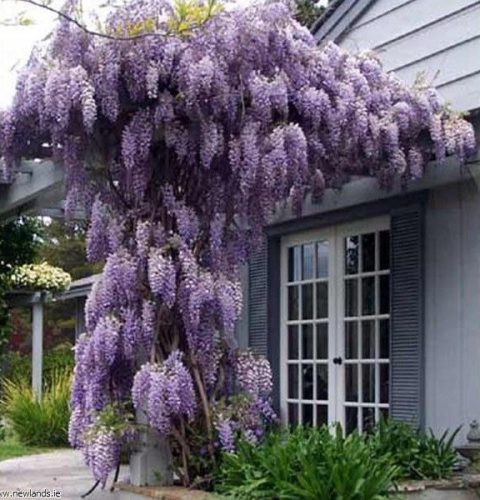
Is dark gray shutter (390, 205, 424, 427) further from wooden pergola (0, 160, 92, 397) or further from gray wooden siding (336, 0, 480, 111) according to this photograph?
wooden pergola (0, 160, 92, 397)

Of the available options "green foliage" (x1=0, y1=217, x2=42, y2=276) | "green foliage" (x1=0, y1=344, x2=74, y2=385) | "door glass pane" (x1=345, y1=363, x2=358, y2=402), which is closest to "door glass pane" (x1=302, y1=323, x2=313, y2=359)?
"door glass pane" (x1=345, y1=363, x2=358, y2=402)

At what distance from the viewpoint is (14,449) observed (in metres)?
11.7

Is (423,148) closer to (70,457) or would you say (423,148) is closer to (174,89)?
(174,89)

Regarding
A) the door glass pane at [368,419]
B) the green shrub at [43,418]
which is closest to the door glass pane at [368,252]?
the door glass pane at [368,419]

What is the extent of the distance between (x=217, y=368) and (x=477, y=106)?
2465 mm

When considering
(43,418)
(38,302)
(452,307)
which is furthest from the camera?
(38,302)

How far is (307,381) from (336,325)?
624 mm

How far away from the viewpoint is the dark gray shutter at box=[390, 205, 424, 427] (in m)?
6.95

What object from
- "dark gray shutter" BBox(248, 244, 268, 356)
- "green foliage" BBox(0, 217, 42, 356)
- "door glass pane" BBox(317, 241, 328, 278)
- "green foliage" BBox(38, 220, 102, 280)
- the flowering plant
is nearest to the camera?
"door glass pane" BBox(317, 241, 328, 278)

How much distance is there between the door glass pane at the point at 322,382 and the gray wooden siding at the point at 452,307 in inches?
48.4

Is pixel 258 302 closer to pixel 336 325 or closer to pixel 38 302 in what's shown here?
pixel 336 325

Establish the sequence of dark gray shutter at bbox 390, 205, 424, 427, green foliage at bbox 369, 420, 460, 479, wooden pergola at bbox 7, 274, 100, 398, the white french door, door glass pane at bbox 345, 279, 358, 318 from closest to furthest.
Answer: green foliage at bbox 369, 420, 460, 479 → dark gray shutter at bbox 390, 205, 424, 427 → the white french door → door glass pane at bbox 345, 279, 358, 318 → wooden pergola at bbox 7, 274, 100, 398

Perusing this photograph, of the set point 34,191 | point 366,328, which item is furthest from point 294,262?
point 34,191

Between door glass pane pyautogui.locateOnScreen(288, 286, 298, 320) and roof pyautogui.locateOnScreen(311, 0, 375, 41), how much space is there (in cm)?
210
